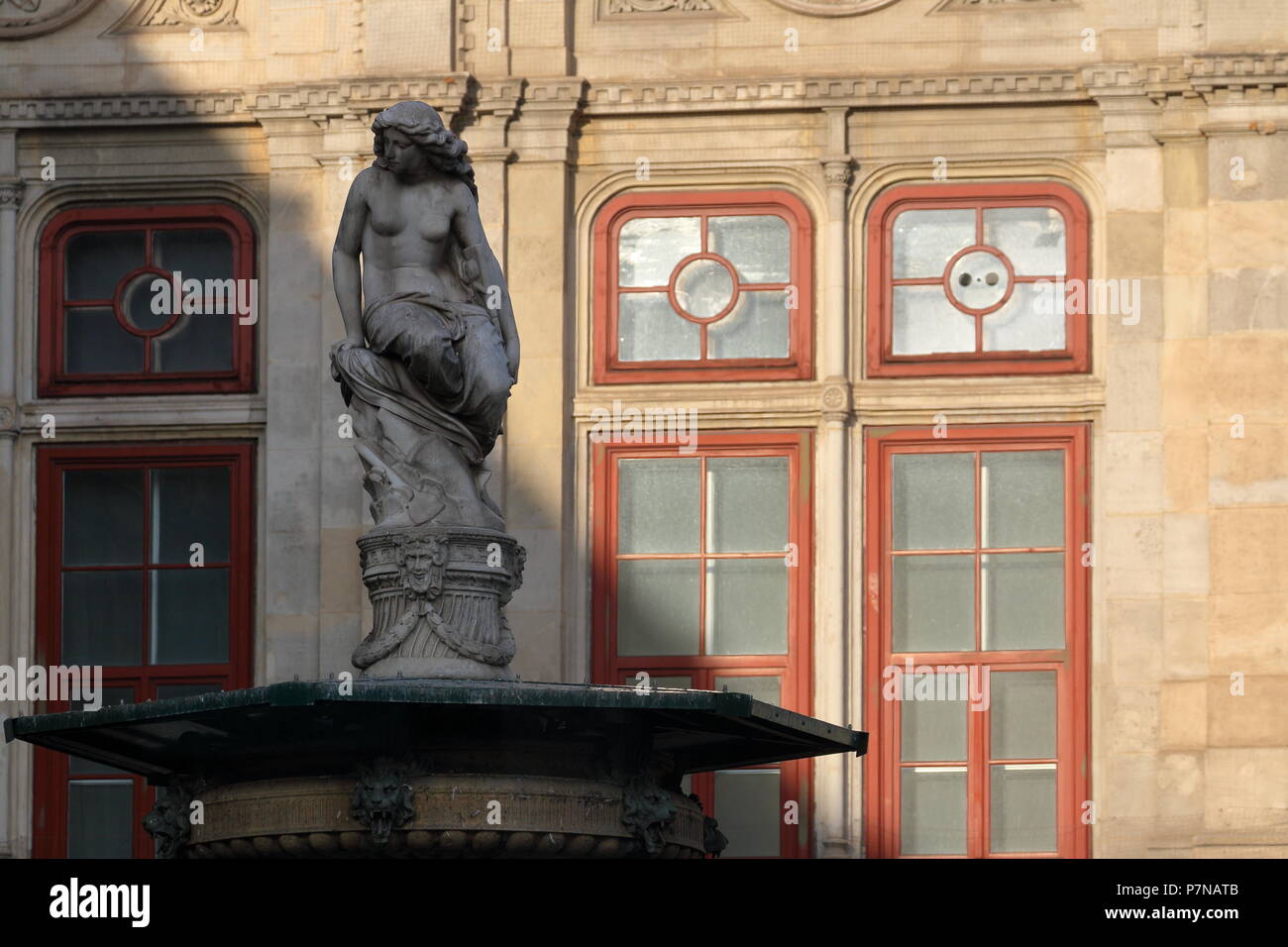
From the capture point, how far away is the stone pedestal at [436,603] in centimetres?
1770

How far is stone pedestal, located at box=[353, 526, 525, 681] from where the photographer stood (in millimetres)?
17703

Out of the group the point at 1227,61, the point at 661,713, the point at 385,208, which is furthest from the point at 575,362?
the point at 661,713

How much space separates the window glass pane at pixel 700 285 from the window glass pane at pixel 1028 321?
2577 mm

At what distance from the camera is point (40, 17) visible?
99.0ft

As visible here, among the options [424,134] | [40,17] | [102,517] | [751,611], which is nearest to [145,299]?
[102,517]

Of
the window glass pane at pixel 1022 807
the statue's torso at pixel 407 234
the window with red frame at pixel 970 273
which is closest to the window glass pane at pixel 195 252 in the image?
the window with red frame at pixel 970 273

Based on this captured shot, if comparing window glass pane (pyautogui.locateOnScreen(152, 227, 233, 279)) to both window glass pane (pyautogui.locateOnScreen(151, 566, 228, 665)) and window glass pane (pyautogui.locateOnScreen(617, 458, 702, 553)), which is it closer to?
window glass pane (pyautogui.locateOnScreen(151, 566, 228, 665))

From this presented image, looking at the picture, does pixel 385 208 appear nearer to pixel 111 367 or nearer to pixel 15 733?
pixel 15 733

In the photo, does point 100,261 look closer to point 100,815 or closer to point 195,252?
point 195,252

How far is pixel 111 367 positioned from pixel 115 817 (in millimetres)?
4416

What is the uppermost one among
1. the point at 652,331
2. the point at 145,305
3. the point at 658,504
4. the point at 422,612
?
the point at 145,305

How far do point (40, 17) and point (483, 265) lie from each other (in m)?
13.1

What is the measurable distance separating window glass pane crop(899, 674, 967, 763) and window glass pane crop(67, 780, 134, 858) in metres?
7.38

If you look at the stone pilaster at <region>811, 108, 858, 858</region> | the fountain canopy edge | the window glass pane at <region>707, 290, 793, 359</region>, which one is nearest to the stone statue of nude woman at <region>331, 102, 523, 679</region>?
the fountain canopy edge
